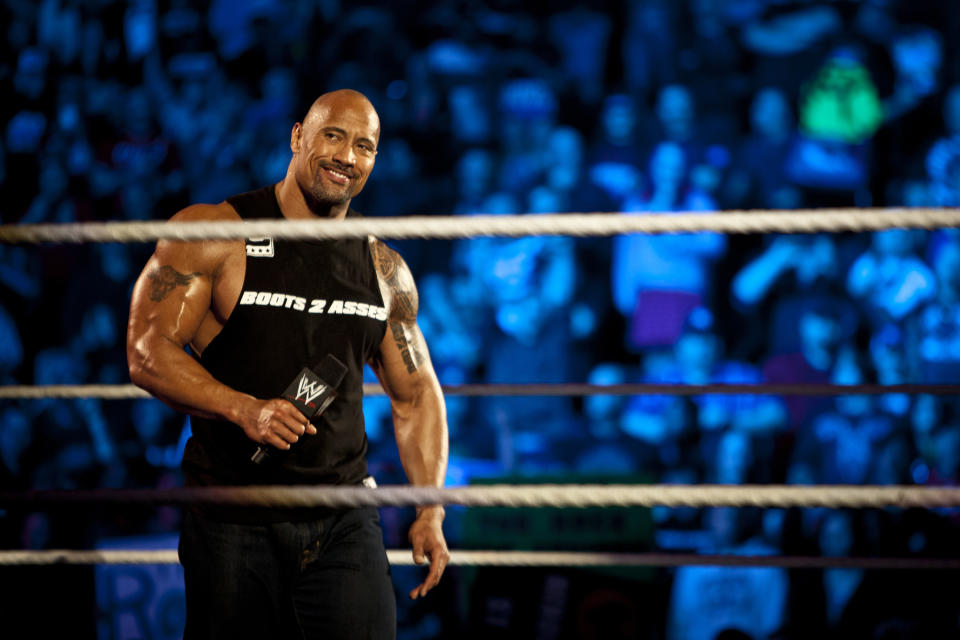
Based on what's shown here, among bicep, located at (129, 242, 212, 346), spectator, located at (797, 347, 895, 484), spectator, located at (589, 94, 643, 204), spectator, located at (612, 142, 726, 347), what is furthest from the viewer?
spectator, located at (589, 94, 643, 204)

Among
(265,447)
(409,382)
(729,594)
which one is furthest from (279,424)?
(729,594)

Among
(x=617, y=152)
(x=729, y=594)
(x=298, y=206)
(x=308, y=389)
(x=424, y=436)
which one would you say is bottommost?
(x=729, y=594)

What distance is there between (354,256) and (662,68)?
10.7ft

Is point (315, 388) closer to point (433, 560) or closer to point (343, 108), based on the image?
point (433, 560)

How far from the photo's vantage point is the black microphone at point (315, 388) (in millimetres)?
972

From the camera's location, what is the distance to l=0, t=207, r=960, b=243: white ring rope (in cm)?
71

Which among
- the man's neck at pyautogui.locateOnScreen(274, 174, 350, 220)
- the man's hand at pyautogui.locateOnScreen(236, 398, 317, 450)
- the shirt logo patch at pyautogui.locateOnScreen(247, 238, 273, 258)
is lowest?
the man's hand at pyautogui.locateOnScreen(236, 398, 317, 450)

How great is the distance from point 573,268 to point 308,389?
2.90 m

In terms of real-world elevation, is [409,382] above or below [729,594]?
above

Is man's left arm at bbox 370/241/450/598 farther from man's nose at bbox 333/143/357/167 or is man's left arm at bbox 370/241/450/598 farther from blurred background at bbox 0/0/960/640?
blurred background at bbox 0/0/960/640

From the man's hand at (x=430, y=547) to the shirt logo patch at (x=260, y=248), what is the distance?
505mm

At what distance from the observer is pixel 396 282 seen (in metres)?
1.42

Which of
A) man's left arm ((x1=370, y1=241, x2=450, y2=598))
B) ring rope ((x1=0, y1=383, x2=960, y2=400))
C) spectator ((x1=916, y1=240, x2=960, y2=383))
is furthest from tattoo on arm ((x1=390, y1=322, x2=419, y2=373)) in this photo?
spectator ((x1=916, y1=240, x2=960, y2=383))

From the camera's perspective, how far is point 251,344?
1205 mm
